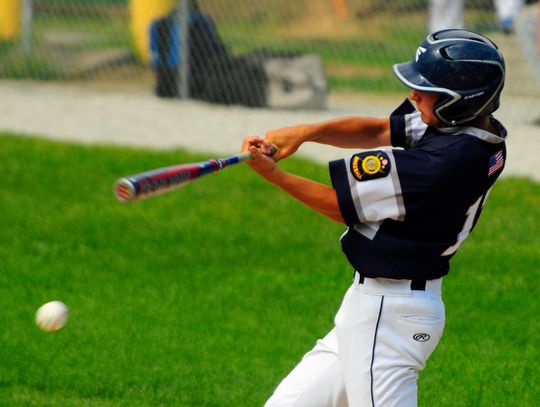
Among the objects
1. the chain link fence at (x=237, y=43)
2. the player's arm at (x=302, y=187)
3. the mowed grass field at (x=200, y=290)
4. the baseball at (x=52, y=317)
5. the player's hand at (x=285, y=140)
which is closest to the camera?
the player's arm at (x=302, y=187)

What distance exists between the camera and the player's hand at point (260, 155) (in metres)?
4.03

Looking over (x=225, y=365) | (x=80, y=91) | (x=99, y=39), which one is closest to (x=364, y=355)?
(x=225, y=365)

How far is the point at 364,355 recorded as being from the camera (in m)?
4.05

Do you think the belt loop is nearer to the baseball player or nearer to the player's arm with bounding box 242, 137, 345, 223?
the baseball player

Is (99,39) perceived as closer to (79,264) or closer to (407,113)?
(79,264)

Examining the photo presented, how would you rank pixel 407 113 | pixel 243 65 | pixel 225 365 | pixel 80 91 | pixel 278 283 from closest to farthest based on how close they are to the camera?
pixel 407 113
pixel 225 365
pixel 278 283
pixel 243 65
pixel 80 91

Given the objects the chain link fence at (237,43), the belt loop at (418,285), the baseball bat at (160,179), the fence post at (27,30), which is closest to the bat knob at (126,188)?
the baseball bat at (160,179)

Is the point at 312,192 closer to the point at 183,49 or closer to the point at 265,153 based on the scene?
the point at 265,153

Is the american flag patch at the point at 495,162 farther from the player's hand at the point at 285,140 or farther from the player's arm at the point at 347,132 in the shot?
the player's hand at the point at 285,140

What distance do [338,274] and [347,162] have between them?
360 cm

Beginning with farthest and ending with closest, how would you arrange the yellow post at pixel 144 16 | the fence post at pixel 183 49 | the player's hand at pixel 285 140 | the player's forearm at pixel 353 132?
1. the yellow post at pixel 144 16
2. the fence post at pixel 183 49
3. the player's forearm at pixel 353 132
4. the player's hand at pixel 285 140

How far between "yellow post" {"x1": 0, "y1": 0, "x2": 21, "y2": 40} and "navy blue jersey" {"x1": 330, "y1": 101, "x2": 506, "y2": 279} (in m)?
11.6

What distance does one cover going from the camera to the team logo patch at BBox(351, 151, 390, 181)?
3895 millimetres

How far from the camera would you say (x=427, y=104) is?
3.98 meters
